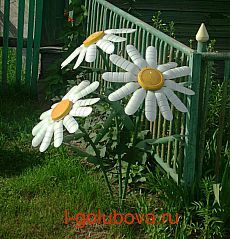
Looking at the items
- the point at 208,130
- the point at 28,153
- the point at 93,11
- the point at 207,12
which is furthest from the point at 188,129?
the point at 207,12

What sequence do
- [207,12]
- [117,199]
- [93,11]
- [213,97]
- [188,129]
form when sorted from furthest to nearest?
[207,12] < [93,11] < [213,97] < [117,199] < [188,129]

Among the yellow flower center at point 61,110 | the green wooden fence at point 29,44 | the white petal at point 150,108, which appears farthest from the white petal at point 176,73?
the green wooden fence at point 29,44

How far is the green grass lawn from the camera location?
14.6ft

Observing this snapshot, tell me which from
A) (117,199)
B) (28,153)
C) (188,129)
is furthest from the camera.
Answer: (28,153)

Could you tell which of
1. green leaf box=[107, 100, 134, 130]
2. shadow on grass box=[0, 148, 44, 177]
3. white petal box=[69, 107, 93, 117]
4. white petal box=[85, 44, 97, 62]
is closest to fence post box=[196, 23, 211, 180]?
green leaf box=[107, 100, 134, 130]

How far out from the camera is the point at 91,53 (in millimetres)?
4414

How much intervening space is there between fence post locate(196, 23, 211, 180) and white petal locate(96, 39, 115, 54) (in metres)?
0.56

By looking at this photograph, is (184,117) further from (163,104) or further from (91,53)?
(91,53)

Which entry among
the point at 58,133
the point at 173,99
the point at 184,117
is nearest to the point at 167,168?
the point at 184,117

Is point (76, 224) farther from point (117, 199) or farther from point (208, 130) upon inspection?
point (208, 130)

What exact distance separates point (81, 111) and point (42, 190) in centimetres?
111

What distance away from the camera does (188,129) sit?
440 cm

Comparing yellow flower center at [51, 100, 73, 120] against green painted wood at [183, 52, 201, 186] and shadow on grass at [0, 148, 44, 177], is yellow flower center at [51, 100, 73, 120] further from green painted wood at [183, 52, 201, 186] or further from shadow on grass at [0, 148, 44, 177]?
shadow on grass at [0, 148, 44, 177]

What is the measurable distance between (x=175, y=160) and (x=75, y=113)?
2.83 feet
